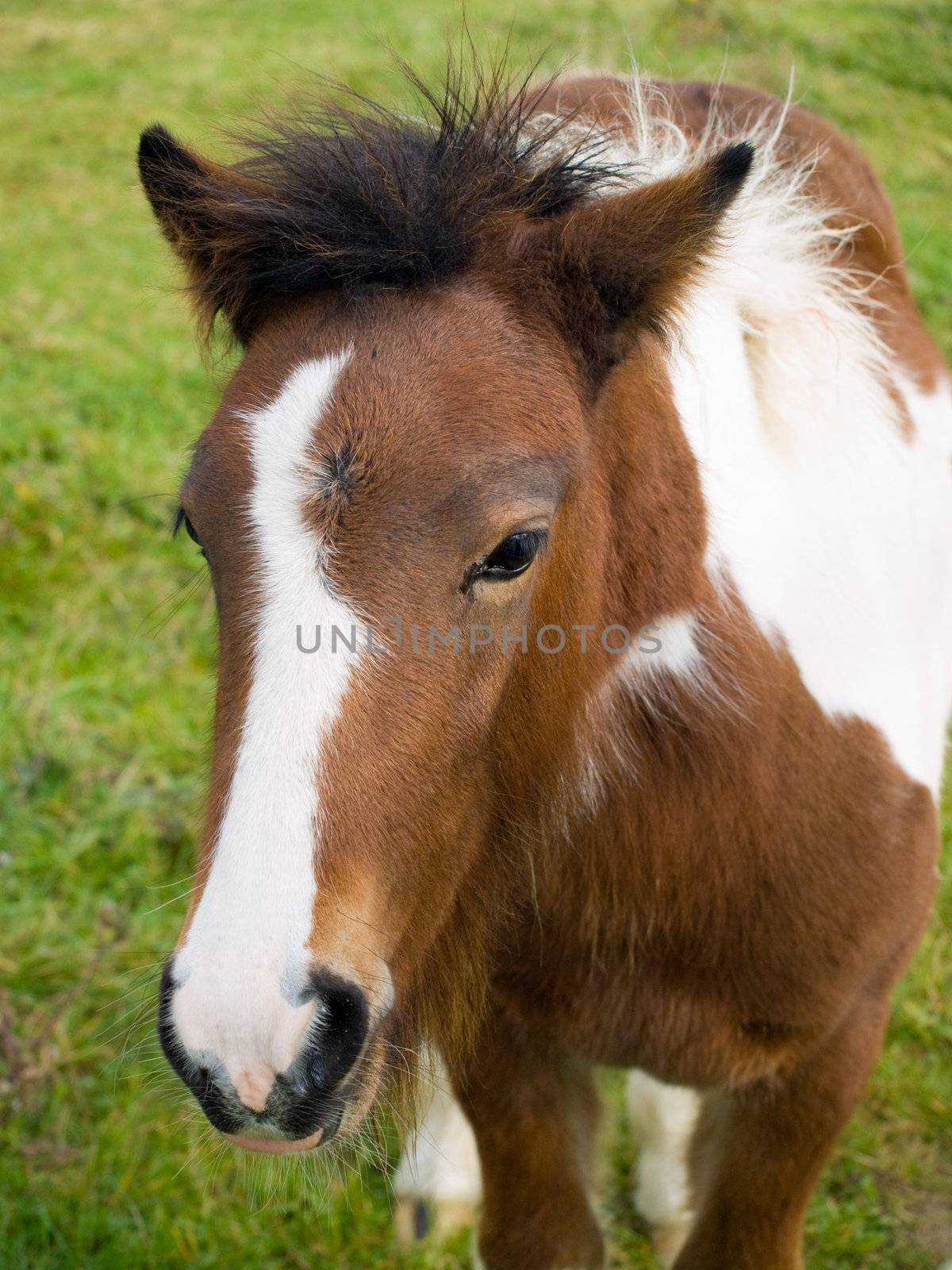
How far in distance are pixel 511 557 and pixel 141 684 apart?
10.8 ft

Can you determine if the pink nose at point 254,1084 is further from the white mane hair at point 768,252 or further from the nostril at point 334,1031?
the white mane hair at point 768,252

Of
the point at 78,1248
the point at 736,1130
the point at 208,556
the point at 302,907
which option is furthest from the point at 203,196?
the point at 78,1248

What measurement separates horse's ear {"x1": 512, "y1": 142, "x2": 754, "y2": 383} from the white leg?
2.02 meters

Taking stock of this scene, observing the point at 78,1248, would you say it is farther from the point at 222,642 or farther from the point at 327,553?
the point at 327,553

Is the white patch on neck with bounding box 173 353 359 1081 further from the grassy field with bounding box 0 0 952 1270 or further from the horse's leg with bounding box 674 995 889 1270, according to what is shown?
the horse's leg with bounding box 674 995 889 1270

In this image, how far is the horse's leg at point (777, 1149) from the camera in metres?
2.37

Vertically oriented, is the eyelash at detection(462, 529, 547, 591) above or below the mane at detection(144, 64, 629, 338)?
below

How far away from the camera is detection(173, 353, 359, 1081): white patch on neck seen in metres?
1.39

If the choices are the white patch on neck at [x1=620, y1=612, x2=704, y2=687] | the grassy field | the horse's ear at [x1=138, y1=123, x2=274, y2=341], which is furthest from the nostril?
the horse's ear at [x1=138, y1=123, x2=274, y2=341]

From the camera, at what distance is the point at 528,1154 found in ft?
8.43

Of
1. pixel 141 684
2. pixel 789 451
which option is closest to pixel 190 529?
pixel 789 451

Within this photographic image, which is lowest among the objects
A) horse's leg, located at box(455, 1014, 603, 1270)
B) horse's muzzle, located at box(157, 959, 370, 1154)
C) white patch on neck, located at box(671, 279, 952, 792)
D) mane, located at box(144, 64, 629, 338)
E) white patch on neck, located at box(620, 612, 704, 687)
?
horse's leg, located at box(455, 1014, 603, 1270)

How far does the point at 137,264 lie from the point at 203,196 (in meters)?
6.61

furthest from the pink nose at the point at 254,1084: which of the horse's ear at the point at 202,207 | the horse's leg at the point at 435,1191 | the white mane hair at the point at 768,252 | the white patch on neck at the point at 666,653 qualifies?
the horse's leg at the point at 435,1191
